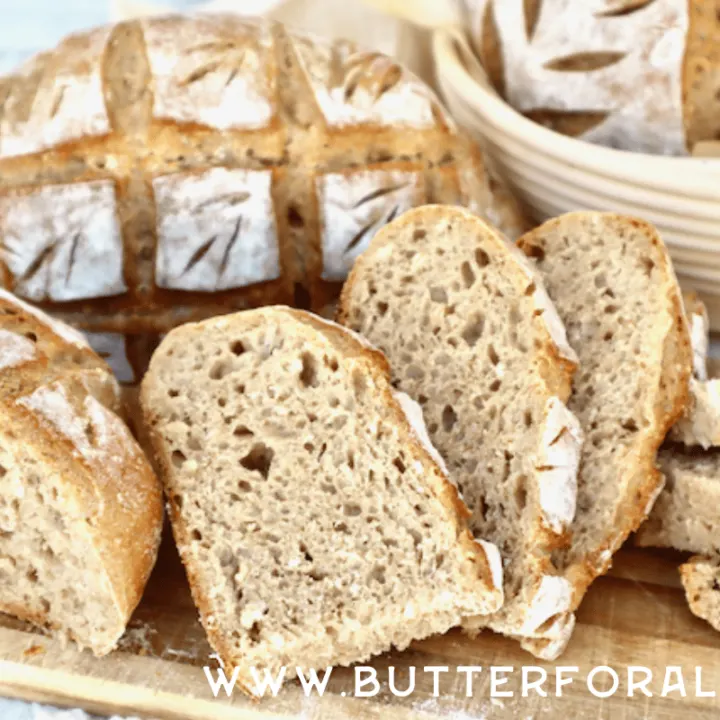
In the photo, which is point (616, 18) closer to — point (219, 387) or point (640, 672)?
point (219, 387)

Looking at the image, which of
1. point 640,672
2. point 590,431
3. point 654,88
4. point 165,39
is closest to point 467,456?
point 590,431

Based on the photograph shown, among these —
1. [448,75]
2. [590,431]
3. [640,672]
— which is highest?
[448,75]

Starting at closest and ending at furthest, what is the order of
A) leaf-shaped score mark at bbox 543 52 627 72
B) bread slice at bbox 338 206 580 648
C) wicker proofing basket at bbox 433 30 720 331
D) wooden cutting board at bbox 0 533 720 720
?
1. wooden cutting board at bbox 0 533 720 720
2. bread slice at bbox 338 206 580 648
3. wicker proofing basket at bbox 433 30 720 331
4. leaf-shaped score mark at bbox 543 52 627 72

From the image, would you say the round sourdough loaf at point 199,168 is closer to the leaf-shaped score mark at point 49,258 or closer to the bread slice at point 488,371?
the leaf-shaped score mark at point 49,258

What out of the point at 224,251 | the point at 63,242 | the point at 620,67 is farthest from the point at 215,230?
the point at 620,67

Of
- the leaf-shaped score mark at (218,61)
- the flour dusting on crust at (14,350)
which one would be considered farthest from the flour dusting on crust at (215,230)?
the flour dusting on crust at (14,350)

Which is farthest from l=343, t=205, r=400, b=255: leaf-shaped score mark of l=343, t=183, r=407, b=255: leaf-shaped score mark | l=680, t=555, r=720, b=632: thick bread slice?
l=680, t=555, r=720, b=632: thick bread slice

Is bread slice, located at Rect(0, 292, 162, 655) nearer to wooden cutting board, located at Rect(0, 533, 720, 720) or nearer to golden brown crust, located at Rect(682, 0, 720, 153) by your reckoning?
wooden cutting board, located at Rect(0, 533, 720, 720)

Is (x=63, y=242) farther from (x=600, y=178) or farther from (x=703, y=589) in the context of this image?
(x=703, y=589)
